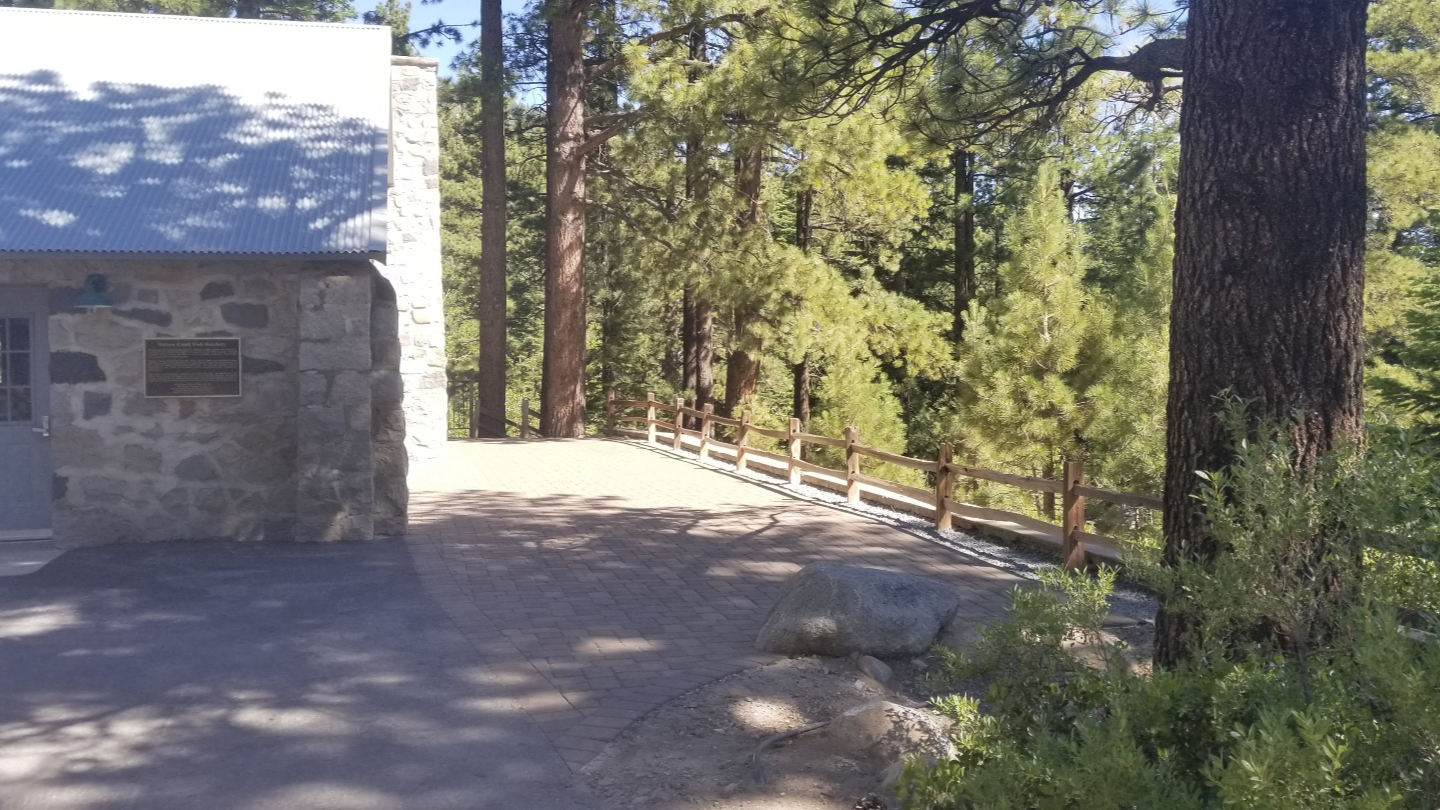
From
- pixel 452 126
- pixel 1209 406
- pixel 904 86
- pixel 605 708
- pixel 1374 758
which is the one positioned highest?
pixel 452 126

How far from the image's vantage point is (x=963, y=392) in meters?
22.2

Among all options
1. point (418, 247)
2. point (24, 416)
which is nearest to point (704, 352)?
point (418, 247)

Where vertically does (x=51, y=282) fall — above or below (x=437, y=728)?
above

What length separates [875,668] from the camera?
6.61 m

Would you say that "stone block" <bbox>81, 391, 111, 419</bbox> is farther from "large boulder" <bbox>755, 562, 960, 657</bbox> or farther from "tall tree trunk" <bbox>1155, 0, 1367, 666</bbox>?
"tall tree trunk" <bbox>1155, 0, 1367, 666</bbox>

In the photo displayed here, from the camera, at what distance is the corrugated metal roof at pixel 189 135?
9570 mm

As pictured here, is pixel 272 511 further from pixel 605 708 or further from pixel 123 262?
pixel 605 708

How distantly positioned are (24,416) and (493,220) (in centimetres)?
1484

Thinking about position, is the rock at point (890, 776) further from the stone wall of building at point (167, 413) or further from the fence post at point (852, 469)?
the fence post at point (852, 469)

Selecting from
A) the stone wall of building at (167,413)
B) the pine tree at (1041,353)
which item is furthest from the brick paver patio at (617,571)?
the pine tree at (1041,353)

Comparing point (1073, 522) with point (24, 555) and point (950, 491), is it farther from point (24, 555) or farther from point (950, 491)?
point (24, 555)

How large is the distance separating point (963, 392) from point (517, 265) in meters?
20.4

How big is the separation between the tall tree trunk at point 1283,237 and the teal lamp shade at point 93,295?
834 cm


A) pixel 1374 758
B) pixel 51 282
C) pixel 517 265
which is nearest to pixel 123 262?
pixel 51 282
